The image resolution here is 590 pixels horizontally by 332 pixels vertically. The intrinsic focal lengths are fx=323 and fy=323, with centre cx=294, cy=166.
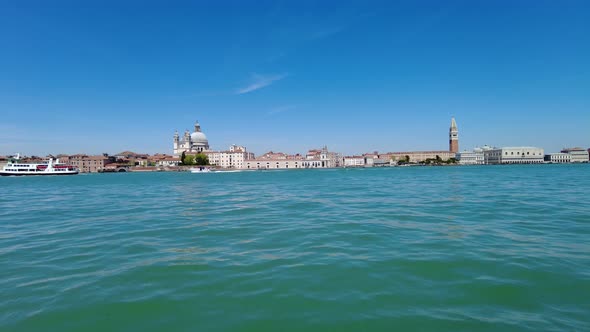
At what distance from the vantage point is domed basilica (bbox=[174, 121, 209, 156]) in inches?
5827

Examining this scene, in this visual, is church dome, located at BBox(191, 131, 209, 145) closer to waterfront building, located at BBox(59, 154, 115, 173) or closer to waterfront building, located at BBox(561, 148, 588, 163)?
waterfront building, located at BBox(59, 154, 115, 173)

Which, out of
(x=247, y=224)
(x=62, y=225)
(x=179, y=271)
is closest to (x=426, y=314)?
(x=179, y=271)

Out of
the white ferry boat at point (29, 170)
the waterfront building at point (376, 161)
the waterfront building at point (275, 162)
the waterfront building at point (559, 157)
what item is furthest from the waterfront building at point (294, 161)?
the waterfront building at point (559, 157)

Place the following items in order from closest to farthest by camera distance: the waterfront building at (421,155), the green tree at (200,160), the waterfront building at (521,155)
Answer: the green tree at (200,160)
the waterfront building at (521,155)
the waterfront building at (421,155)

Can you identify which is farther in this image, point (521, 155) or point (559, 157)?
point (559, 157)

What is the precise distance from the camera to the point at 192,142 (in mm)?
148875

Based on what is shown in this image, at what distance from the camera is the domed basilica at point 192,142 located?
148 meters

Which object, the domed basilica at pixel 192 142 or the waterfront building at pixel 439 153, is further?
the waterfront building at pixel 439 153

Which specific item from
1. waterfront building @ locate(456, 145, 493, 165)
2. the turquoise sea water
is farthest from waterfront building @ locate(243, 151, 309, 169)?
the turquoise sea water

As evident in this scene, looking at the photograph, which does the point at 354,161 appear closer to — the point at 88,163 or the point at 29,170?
the point at 88,163

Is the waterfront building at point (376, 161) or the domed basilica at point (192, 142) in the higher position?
the domed basilica at point (192, 142)

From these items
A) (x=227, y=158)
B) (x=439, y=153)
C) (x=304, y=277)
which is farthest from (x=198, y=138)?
(x=304, y=277)

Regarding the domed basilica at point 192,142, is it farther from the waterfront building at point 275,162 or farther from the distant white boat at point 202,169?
the distant white boat at point 202,169

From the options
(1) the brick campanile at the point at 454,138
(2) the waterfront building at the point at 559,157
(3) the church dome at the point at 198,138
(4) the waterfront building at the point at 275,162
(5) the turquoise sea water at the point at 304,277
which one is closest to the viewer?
(5) the turquoise sea water at the point at 304,277
